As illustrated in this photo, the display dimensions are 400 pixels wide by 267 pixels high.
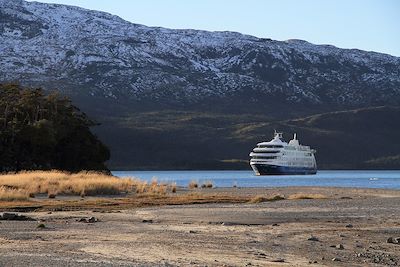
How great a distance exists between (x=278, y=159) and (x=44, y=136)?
8101 centimetres

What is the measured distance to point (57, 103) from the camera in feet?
224

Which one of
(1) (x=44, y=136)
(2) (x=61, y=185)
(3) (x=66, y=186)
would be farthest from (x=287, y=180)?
(2) (x=61, y=185)

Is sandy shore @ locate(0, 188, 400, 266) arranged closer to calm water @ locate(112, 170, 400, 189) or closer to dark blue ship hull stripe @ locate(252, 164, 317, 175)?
calm water @ locate(112, 170, 400, 189)

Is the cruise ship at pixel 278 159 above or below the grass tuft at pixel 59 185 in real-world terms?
above

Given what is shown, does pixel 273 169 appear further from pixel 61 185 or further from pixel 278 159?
pixel 61 185

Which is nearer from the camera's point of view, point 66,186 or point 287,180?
point 66,186

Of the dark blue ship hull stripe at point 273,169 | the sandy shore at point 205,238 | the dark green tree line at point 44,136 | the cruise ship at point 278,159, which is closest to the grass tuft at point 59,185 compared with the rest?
the sandy shore at point 205,238

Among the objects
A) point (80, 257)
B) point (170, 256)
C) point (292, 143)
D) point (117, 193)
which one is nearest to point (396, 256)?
point (170, 256)

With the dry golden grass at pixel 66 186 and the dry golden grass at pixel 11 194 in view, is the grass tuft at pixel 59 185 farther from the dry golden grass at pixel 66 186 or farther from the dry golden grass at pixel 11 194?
the dry golden grass at pixel 11 194

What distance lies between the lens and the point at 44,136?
60375mm

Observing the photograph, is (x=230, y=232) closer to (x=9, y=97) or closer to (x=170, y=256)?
(x=170, y=256)

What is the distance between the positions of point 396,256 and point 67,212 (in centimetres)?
1468

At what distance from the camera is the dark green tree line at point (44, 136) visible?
201 feet

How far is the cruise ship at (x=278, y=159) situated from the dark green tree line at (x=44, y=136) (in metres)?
70.3
